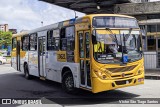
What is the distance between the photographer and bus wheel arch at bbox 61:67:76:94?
36.6ft

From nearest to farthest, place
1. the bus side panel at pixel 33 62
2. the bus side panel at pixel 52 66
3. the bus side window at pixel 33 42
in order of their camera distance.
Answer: the bus side panel at pixel 52 66 < the bus side panel at pixel 33 62 < the bus side window at pixel 33 42

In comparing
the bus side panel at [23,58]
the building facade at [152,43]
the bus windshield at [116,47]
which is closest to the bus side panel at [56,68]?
the bus windshield at [116,47]

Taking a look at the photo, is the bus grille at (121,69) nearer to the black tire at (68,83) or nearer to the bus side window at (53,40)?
the black tire at (68,83)

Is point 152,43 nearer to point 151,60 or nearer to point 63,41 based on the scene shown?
point 151,60

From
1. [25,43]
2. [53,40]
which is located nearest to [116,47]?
[53,40]

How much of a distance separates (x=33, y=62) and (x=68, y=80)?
485 cm

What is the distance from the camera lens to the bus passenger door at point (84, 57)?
981cm

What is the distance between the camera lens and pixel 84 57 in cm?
1003

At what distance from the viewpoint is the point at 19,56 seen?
18.6 metres

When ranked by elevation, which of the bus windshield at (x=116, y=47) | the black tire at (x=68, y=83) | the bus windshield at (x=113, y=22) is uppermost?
the bus windshield at (x=113, y=22)

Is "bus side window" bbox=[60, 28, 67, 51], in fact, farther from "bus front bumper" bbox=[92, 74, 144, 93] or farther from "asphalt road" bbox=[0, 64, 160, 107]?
"bus front bumper" bbox=[92, 74, 144, 93]

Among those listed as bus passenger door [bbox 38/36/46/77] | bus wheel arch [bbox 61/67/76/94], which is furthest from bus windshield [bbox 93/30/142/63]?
bus passenger door [bbox 38/36/46/77]

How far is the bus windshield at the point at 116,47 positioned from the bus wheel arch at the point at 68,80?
2083mm

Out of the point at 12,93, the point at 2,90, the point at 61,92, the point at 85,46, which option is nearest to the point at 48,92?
the point at 61,92
